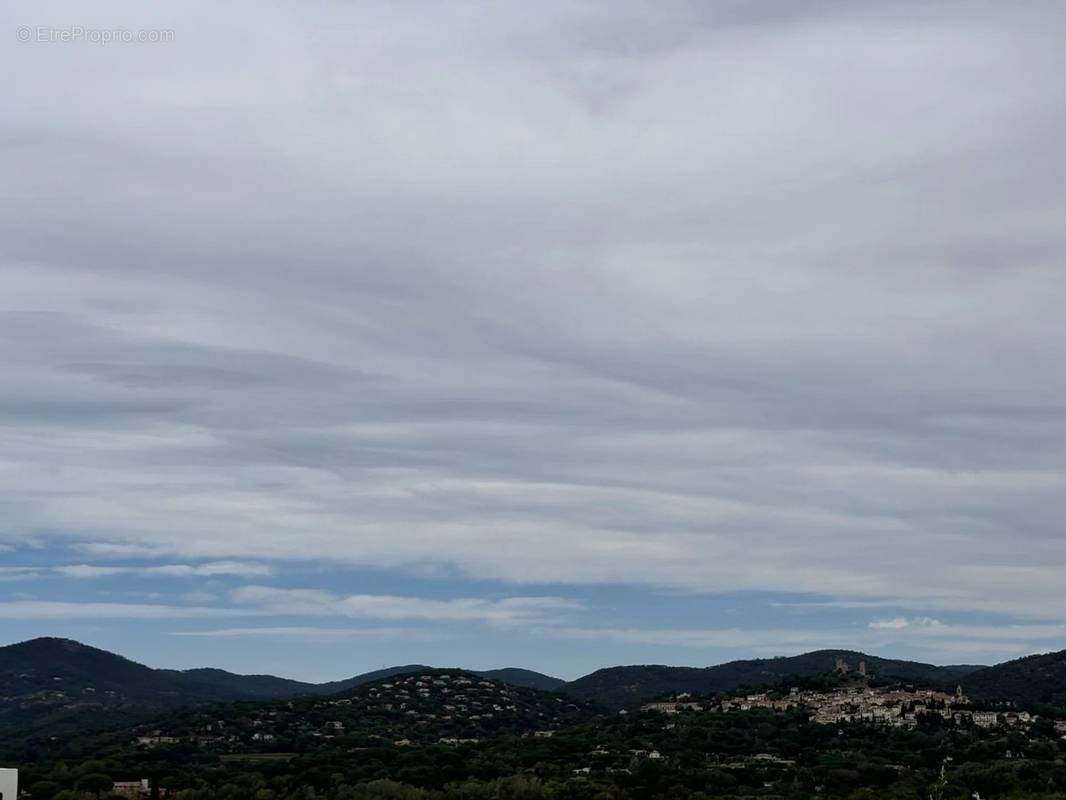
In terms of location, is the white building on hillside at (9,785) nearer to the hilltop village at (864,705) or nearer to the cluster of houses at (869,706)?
the hilltop village at (864,705)

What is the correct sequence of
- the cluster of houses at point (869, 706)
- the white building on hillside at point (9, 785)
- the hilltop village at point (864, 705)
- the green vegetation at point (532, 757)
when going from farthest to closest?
the hilltop village at point (864, 705)
the cluster of houses at point (869, 706)
the green vegetation at point (532, 757)
the white building on hillside at point (9, 785)

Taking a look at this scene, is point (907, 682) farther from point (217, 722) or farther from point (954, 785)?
point (954, 785)

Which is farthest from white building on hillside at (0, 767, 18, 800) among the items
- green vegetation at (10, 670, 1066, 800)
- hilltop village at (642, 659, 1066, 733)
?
hilltop village at (642, 659, 1066, 733)

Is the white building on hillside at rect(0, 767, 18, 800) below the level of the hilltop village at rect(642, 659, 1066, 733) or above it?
below

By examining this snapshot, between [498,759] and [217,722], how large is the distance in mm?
65581

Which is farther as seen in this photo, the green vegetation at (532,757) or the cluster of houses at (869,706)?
the cluster of houses at (869,706)

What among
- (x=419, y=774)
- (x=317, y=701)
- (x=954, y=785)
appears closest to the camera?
(x=954, y=785)

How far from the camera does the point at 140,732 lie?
525 feet

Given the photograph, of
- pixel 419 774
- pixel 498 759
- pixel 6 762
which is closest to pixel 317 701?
pixel 6 762

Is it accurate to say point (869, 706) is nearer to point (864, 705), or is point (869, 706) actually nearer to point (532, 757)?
point (864, 705)

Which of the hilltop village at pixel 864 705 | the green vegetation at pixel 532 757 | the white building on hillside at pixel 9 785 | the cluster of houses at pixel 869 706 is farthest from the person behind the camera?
the hilltop village at pixel 864 705

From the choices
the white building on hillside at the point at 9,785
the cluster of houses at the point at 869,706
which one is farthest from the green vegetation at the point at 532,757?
the white building on hillside at the point at 9,785

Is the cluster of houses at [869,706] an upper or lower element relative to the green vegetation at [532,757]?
upper

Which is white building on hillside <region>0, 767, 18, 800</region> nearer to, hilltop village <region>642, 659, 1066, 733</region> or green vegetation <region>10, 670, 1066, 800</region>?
green vegetation <region>10, 670, 1066, 800</region>
